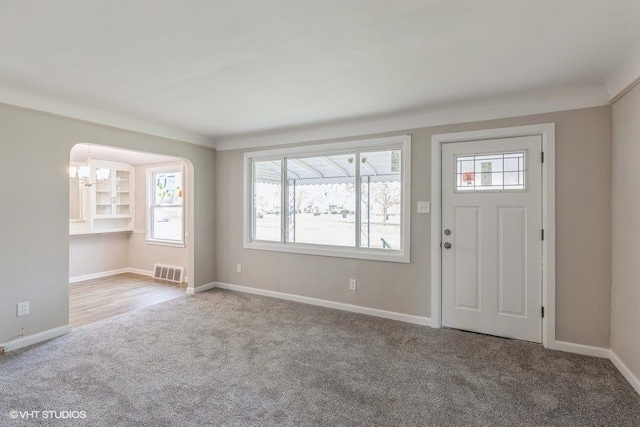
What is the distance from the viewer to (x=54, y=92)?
296cm

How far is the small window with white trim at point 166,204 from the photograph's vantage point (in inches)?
235

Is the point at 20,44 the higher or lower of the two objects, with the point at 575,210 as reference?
higher

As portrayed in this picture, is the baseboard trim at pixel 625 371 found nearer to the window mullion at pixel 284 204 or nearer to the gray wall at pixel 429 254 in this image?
the gray wall at pixel 429 254

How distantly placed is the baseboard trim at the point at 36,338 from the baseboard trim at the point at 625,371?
4927mm

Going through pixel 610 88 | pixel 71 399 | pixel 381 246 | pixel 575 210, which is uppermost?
pixel 610 88

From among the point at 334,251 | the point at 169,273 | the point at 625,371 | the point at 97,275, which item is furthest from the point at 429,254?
the point at 97,275

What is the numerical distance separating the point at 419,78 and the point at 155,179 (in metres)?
5.43

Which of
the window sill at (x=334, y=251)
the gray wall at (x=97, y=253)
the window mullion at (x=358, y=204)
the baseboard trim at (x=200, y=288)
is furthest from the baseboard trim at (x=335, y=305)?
the gray wall at (x=97, y=253)

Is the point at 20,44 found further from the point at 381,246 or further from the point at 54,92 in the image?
the point at 381,246

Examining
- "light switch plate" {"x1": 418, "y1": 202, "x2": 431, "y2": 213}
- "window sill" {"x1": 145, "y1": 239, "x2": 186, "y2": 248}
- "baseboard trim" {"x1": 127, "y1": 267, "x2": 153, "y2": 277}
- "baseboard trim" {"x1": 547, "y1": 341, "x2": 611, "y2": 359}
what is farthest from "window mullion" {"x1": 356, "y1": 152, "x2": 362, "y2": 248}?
"baseboard trim" {"x1": 127, "y1": 267, "x2": 153, "y2": 277}

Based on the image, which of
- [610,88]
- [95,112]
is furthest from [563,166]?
[95,112]

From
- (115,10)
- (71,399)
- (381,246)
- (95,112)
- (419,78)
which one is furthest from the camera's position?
(381,246)

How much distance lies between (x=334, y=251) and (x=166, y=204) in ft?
12.2

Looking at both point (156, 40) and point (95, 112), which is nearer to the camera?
point (156, 40)
